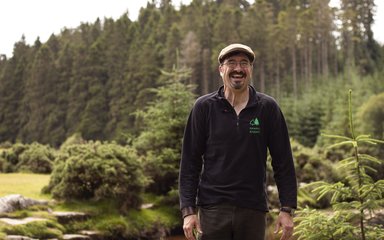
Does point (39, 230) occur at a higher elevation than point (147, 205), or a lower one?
higher

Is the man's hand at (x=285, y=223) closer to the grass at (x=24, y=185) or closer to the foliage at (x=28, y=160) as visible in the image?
the grass at (x=24, y=185)

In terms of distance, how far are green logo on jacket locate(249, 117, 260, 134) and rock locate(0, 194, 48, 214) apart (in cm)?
1041

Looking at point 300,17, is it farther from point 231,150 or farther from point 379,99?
point 231,150

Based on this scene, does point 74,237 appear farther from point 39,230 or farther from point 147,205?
point 147,205

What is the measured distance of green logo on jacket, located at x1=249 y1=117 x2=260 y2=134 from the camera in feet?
11.9

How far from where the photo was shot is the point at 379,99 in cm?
2941

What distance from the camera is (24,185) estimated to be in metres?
17.8

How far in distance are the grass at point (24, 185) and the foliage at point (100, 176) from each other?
2.59 ft

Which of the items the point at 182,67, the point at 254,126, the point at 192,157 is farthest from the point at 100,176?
the point at 182,67

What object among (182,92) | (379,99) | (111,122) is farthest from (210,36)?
(182,92)

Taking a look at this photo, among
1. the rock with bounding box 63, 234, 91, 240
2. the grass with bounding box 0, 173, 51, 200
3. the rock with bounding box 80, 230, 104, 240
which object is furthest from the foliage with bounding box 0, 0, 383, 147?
the rock with bounding box 63, 234, 91, 240

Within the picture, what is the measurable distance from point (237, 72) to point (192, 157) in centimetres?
73

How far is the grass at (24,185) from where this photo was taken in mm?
15729

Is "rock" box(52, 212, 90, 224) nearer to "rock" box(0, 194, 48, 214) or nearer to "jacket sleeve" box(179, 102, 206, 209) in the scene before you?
"rock" box(0, 194, 48, 214)
